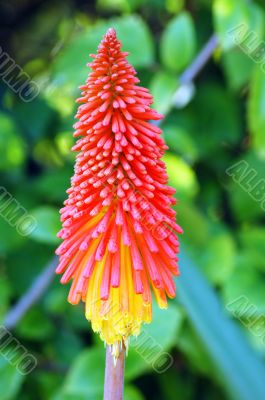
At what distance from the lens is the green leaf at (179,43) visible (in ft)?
6.39

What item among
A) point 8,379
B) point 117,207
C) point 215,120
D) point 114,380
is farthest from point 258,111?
point 114,380

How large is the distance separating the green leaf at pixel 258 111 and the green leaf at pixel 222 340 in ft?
1.79

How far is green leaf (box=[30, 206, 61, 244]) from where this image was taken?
1.71 meters

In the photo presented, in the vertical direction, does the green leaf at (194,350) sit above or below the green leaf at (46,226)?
below

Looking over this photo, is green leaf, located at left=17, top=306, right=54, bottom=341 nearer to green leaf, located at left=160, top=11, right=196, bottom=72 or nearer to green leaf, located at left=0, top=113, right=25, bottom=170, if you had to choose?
green leaf, located at left=0, top=113, right=25, bottom=170

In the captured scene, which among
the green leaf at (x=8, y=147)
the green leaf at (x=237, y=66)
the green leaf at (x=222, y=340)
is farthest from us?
the green leaf at (x=237, y=66)

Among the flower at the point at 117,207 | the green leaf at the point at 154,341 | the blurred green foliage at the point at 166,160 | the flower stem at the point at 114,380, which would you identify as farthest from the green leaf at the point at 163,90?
the flower stem at the point at 114,380

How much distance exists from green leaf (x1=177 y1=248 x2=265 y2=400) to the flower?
2.02 ft

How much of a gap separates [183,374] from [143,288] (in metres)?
1.59

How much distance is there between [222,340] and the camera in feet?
4.74

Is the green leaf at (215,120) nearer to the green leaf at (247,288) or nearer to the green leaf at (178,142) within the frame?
the green leaf at (178,142)

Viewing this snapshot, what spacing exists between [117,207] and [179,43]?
1.24 m

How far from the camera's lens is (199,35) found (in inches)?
93.6

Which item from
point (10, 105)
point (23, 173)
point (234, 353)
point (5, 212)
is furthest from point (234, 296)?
point (10, 105)
